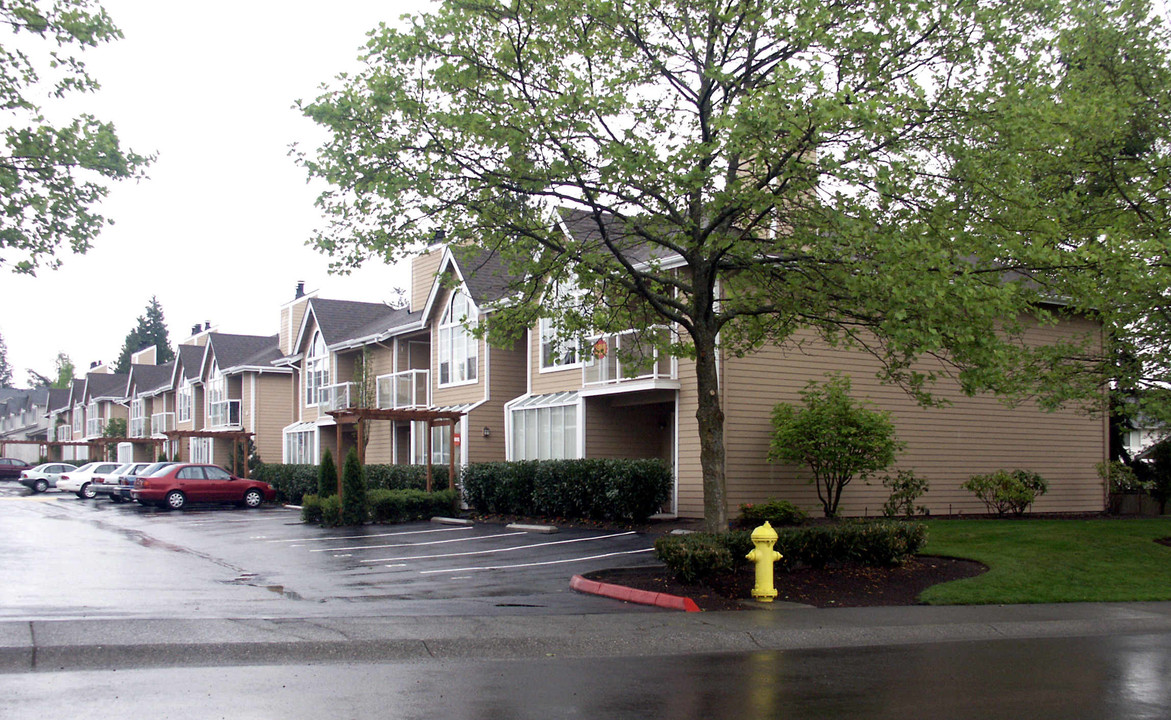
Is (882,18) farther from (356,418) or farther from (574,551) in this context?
(356,418)

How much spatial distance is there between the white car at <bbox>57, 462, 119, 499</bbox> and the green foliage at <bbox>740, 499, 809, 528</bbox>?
33973 mm

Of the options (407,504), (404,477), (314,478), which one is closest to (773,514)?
(407,504)

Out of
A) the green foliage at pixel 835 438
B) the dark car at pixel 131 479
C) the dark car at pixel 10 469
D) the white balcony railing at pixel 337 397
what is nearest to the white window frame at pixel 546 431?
the green foliage at pixel 835 438

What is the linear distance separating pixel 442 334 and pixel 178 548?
14237 millimetres

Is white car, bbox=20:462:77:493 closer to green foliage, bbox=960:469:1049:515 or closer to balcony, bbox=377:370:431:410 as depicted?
balcony, bbox=377:370:431:410

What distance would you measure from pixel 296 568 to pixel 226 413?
35.5 metres

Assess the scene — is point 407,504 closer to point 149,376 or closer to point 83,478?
point 83,478

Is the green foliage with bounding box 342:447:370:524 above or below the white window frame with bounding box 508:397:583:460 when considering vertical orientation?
below

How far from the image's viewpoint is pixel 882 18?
42.9ft

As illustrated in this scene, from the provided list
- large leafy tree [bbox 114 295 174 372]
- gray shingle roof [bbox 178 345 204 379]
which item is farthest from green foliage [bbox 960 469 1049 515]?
large leafy tree [bbox 114 295 174 372]

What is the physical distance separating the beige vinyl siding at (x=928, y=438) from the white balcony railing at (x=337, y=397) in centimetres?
1787

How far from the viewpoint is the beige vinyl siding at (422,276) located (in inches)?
1460

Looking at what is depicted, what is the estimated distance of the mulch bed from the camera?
43.7ft

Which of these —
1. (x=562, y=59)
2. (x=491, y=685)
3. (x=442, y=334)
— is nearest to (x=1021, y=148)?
(x=562, y=59)
